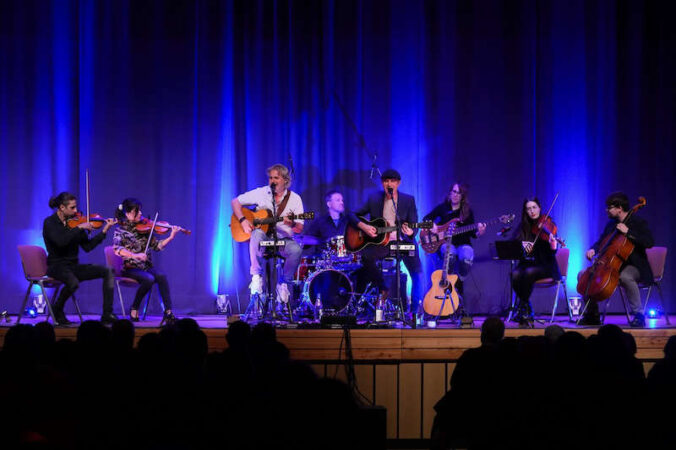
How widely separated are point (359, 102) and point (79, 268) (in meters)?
4.37

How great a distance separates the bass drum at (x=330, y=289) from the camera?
8.07 m

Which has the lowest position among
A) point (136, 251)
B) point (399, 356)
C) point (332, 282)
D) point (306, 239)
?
point (399, 356)

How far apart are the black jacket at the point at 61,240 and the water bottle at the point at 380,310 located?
324cm

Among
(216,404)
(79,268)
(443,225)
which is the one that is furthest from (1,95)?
(216,404)

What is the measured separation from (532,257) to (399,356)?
8.61 ft

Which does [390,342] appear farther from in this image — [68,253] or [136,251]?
[68,253]

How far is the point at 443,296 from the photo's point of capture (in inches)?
318

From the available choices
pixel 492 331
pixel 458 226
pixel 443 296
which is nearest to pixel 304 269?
pixel 443 296

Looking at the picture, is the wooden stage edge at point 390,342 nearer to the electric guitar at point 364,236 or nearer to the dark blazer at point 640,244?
the dark blazer at point 640,244

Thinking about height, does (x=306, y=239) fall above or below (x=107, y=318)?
above

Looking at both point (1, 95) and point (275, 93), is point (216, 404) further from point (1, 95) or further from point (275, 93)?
point (1, 95)

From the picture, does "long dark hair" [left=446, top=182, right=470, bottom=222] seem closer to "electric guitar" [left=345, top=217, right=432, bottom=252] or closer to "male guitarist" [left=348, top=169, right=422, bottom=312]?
"male guitarist" [left=348, top=169, right=422, bottom=312]

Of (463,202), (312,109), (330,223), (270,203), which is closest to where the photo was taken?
(270,203)

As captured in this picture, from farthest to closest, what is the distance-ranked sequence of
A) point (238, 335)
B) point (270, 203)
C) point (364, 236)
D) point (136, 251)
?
point (270, 203) → point (136, 251) → point (364, 236) → point (238, 335)
